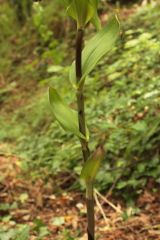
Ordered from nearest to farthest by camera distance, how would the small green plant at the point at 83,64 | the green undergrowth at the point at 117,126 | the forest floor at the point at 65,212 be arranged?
1. the small green plant at the point at 83,64
2. the forest floor at the point at 65,212
3. the green undergrowth at the point at 117,126

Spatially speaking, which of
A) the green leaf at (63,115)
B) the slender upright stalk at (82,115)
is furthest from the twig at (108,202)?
the green leaf at (63,115)

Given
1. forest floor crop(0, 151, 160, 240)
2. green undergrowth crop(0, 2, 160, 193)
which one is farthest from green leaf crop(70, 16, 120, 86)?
green undergrowth crop(0, 2, 160, 193)

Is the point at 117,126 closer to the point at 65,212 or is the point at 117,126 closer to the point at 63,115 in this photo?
the point at 65,212

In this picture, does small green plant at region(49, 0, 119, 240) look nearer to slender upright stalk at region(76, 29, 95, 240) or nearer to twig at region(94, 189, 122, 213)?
slender upright stalk at region(76, 29, 95, 240)

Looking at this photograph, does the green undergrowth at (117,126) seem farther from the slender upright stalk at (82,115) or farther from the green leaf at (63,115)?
the green leaf at (63,115)

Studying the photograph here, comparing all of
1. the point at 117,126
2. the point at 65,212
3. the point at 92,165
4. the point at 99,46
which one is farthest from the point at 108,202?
the point at 99,46

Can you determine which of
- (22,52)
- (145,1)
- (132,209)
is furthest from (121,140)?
(22,52)

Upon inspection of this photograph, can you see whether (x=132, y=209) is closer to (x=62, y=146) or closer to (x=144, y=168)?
(x=144, y=168)
